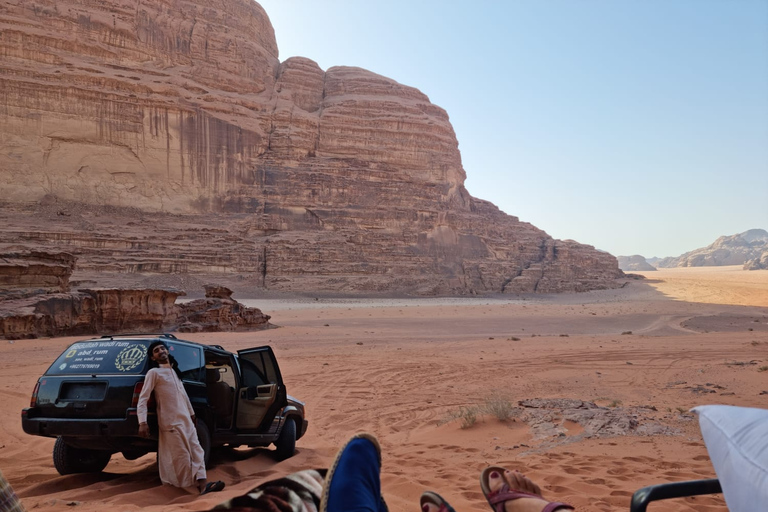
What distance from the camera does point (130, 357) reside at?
4719 mm

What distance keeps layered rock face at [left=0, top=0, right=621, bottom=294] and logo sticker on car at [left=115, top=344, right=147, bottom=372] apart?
149 feet

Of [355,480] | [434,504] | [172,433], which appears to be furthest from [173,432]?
[434,504]

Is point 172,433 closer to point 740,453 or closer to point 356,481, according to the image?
point 356,481

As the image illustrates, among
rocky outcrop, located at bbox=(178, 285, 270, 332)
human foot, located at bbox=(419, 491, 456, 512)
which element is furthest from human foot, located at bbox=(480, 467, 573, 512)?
rocky outcrop, located at bbox=(178, 285, 270, 332)

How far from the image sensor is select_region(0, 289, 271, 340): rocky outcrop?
16156 millimetres

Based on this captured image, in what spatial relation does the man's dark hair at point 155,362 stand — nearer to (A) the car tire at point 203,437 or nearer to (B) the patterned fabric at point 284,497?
(A) the car tire at point 203,437

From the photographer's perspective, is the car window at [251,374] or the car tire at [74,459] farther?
the car window at [251,374]

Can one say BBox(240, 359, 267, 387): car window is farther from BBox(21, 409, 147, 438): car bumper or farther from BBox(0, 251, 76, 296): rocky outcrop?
BBox(0, 251, 76, 296): rocky outcrop

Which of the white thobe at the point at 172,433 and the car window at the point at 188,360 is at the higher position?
the car window at the point at 188,360

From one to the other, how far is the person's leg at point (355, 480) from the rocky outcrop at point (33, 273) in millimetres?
19153

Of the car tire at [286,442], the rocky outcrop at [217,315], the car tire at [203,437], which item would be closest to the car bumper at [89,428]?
the car tire at [203,437]

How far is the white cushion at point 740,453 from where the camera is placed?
131 centimetres

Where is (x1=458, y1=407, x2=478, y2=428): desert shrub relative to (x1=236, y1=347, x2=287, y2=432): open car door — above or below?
below

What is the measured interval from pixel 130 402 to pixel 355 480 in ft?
10.1
